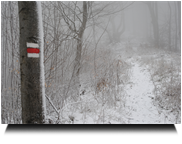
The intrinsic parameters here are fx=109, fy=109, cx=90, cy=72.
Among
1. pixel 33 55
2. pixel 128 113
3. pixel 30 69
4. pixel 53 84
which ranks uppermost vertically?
pixel 33 55

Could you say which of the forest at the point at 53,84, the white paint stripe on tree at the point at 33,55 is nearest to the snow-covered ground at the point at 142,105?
the forest at the point at 53,84

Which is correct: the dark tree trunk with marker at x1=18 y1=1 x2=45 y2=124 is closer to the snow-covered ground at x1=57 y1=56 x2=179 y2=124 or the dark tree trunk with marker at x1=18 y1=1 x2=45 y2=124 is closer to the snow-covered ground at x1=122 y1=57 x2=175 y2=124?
the snow-covered ground at x1=57 y1=56 x2=179 y2=124

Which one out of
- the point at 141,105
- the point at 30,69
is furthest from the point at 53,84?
the point at 141,105

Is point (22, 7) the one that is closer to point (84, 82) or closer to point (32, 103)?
point (32, 103)

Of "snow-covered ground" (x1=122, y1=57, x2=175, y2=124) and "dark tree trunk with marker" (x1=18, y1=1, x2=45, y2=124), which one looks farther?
"snow-covered ground" (x1=122, y1=57, x2=175, y2=124)

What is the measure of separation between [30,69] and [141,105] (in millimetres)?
2878

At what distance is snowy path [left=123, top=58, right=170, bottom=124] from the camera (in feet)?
7.97

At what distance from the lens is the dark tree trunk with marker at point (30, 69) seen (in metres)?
1.30


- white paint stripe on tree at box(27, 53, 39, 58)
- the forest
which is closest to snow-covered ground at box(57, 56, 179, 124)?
the forest

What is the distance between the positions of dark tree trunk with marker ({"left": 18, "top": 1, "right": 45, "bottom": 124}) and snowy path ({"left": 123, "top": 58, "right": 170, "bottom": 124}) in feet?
6.16

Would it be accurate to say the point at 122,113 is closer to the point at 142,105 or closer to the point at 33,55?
the point at 142,105

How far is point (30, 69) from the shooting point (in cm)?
134
